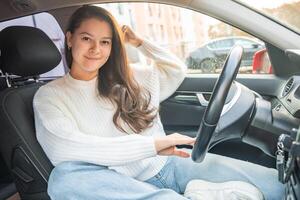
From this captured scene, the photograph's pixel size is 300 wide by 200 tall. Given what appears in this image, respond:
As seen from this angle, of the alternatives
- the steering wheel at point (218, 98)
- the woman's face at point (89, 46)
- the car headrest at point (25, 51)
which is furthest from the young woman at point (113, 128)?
the steering wheel at point (218, 98)

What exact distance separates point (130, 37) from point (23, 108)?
54 cm

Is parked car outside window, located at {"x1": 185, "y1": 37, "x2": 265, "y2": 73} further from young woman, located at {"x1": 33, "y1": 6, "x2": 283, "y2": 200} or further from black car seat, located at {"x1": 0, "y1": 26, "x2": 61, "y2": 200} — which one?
black car seat, located at {"x1": 0, "y1": 26, "x2": 61, "y2": 200}

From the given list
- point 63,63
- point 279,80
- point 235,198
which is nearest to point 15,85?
point 63,63

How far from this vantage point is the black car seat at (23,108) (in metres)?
1.44

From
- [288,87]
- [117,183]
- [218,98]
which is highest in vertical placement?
[218,98]

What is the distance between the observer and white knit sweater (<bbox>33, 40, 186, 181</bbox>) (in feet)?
4.25

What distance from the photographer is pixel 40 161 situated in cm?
143

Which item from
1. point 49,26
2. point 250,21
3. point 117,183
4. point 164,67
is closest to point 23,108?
point 117,183

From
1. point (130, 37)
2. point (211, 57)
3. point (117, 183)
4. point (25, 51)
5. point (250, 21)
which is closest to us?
point (117, 183)

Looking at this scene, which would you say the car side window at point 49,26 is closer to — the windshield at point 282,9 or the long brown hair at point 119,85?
the long brown hair at point 119,85

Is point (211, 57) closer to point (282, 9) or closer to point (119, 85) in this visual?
point (282, 9)

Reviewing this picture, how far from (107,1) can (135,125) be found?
0.61 meters

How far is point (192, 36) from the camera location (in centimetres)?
214

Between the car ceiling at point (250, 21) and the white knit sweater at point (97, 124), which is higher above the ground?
the car ceiling at point (250, 21)
